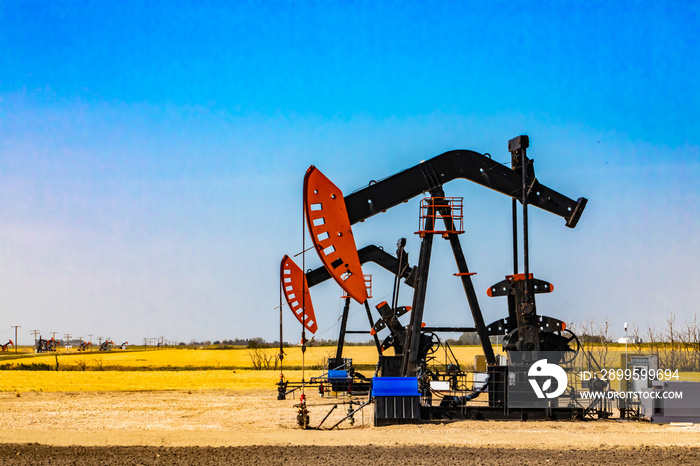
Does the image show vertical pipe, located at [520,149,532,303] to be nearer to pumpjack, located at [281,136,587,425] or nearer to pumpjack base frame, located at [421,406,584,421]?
pumpjack, located at [281,136,587,425]

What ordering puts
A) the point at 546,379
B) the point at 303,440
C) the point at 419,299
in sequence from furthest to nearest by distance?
the point at 419,299 < the point at 546,379 < the point at 303,440

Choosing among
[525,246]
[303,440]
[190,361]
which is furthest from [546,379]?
[190,361]

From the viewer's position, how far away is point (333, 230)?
12.8 m

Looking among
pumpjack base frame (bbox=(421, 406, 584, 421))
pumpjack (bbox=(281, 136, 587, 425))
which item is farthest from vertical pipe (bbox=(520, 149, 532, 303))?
pumpjack base frame (bbox=(421, 406, 584, 421))

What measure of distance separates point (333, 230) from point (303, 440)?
11.9ft

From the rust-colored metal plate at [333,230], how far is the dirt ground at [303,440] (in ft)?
8.97

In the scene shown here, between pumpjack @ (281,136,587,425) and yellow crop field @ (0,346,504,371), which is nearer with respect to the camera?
pumpjack @ (281,136,587,425)

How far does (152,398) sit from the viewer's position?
2095 cm

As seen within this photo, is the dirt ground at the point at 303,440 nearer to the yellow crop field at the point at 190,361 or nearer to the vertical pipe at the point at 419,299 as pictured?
the vertical pipe at the point at 419,299

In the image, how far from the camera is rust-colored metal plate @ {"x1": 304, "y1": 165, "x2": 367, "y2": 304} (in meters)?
12.4

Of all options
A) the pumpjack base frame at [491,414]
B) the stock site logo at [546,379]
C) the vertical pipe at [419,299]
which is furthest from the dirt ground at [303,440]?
the vertical pipe at [419,299]

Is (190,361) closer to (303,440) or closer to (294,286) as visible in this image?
(294,286)

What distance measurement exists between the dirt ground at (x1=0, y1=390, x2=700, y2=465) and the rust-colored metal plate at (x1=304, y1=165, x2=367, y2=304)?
8.97 ft

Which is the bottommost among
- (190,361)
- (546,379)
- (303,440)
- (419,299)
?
(190,361)
